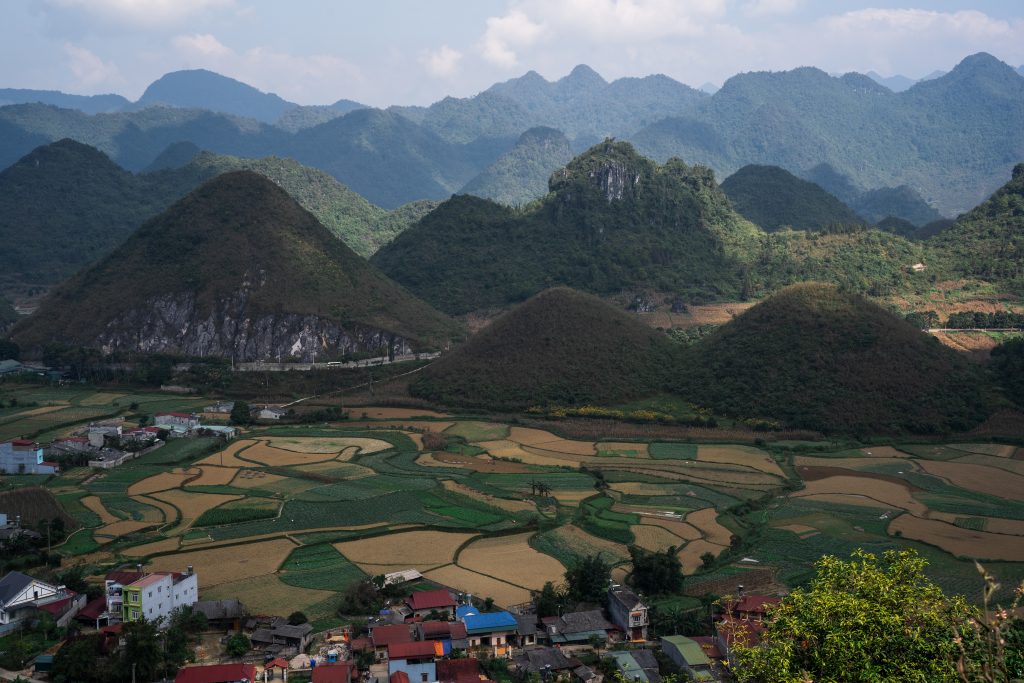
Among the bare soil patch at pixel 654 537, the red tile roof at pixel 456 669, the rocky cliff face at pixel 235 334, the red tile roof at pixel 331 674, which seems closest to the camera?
the red tile roof at pixel 331 674

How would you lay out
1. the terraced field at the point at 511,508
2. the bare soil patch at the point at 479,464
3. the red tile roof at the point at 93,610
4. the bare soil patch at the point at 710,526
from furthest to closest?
the bare soil patch at the point at 479,464
the bare soil patch at the point at 710,526
the terraced field at the point at 511,508
the red tile roof at the point at 93,610

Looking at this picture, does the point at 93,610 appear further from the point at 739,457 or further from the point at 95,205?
the point at 95,205

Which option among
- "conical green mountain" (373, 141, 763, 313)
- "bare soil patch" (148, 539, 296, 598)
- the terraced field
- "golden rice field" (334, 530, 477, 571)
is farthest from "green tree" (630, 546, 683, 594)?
"conical green mountain" (373, 141, 763, 313)

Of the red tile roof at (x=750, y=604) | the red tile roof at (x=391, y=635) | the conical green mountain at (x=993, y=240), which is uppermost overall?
the conical green mountain at (x=993, y=240)

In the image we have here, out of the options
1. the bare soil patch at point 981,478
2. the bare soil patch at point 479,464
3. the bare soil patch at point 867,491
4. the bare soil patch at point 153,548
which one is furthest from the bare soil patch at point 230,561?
the bare soil patch at point 981,478

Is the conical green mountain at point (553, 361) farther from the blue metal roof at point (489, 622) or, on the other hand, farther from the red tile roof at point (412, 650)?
the red tile roof at point (412, 650)

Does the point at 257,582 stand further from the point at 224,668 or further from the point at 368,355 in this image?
the point at 368,355

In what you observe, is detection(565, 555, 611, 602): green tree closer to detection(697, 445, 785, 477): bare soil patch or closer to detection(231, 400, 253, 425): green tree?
detection(697, 445, 785, 477): bare soil patch

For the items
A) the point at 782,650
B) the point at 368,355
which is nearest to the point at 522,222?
the point at 368,355
